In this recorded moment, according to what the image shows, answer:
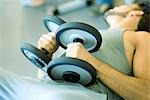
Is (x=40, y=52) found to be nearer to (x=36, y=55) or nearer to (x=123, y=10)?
(x=36, y=55)

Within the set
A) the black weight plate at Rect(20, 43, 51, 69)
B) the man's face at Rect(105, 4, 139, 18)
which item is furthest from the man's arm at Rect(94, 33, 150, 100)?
the man's face at Rect(105, 4, 139, 18)

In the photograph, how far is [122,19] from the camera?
6.08 ft

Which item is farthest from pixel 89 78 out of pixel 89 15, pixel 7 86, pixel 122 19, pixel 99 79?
pixel 89 15

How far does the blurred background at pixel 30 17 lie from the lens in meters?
2.79

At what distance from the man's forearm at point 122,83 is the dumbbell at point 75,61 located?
5 cm

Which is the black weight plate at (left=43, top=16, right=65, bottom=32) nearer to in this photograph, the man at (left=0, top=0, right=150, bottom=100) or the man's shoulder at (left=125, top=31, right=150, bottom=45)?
the man at (left=0, top=0, right=150, bottom=100)

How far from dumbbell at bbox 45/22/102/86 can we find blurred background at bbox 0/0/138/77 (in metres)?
1.15

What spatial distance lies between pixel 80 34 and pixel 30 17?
6.55ft

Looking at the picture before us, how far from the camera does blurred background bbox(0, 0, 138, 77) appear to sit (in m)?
2.79

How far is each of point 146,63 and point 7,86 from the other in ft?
1.94

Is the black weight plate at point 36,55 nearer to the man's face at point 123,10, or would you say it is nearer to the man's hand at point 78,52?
the man's hand at point 78,52

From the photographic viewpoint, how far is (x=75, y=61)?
1.35m

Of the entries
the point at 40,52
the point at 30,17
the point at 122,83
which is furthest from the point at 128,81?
the point at 30,17

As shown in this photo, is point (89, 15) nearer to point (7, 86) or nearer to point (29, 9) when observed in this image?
point (29, 9)
